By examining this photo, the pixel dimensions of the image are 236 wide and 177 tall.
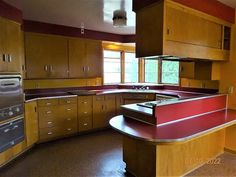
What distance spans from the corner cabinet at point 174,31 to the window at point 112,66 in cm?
314

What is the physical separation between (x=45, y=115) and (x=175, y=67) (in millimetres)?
3519

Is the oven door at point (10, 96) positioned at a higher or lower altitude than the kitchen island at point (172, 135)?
higher

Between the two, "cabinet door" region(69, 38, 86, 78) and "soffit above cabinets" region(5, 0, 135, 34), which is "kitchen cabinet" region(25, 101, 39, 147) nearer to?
"cabinet door" region(69, 38, 86, 78)

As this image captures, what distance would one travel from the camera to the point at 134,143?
8.21 ft

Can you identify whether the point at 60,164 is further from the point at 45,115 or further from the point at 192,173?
the point at 192,173

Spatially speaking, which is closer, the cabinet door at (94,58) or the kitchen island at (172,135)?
the kitchen island at (172,135)

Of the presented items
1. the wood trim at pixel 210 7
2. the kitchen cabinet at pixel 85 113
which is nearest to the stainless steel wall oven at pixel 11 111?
the kitchen cabinet at pixel 85 113

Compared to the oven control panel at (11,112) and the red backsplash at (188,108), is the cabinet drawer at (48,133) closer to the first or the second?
the oven control panel at (11,112)

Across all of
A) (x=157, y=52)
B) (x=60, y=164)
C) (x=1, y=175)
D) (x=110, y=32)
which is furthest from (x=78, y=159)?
(x=110, y=32)

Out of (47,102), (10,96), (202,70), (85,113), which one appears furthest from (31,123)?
(202,70)

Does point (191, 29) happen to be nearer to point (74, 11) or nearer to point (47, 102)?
point (74, 11)

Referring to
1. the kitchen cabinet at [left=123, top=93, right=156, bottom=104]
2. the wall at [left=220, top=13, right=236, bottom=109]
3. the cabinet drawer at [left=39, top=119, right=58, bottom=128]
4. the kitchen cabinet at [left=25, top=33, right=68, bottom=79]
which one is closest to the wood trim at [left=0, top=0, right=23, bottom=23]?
the kitchen cabinet at [left=25, top=33, right=68, bottom=79]

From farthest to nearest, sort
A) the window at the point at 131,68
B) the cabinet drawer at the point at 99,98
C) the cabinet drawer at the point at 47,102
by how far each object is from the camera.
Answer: the window at the point at 131,68 → the cabinet drawer at the point at 99,98 → the cabinet drawer at the point at 47,102

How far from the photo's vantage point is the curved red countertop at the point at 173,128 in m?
1.88
